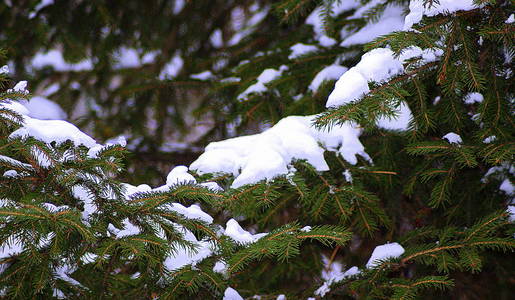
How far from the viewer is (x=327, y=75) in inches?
111

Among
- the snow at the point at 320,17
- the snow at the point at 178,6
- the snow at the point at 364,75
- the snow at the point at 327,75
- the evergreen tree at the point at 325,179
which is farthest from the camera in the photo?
the snow at the point at 178,6

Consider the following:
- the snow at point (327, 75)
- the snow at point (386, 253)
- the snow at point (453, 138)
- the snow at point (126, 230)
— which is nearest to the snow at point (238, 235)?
the snow at point (126, 230)

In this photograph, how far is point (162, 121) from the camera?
4078mm

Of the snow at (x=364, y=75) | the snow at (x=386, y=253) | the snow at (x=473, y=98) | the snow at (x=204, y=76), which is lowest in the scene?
the snow at (x=204, y=76)

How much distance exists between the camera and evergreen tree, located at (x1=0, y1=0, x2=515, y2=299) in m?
1.65

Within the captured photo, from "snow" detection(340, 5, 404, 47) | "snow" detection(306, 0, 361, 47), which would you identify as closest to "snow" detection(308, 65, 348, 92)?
"snow" detection(340, 5, 404, 47)

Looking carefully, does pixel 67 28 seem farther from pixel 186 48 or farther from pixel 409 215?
pixel 409 215

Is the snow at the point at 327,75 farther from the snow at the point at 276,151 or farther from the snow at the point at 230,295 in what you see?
the snow at the point at 230,295

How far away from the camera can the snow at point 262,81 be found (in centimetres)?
304

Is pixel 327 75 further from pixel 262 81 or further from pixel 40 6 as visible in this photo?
pixel 40 6

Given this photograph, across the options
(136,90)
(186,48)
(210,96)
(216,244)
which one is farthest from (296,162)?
(186,48)

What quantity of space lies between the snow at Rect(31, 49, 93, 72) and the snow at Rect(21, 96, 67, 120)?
0.38m

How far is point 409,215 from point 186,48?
8.10 feet

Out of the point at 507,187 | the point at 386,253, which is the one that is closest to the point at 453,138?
the point at 507,187
